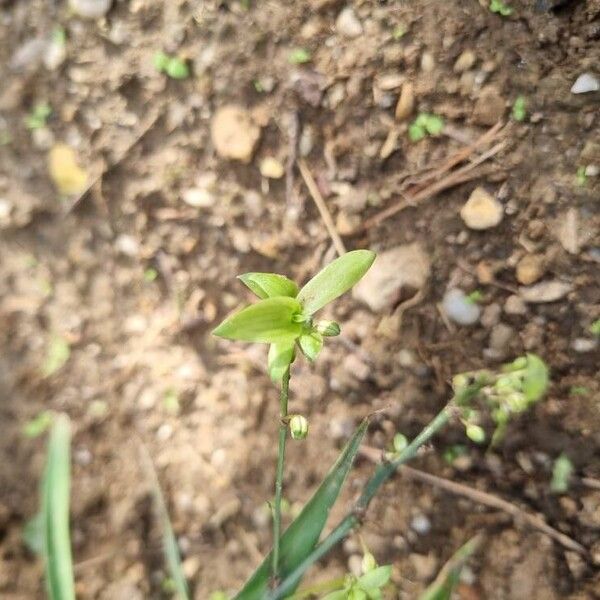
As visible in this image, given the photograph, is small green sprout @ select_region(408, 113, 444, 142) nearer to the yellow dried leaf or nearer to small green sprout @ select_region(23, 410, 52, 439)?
the yellow dried leaf

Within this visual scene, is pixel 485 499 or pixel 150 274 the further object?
pixel 150 274

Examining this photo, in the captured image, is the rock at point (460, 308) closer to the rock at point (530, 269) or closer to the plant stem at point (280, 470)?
the rock at point (530, 269)

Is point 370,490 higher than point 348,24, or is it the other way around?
point 348,24

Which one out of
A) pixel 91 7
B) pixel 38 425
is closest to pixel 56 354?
pixel 38 425

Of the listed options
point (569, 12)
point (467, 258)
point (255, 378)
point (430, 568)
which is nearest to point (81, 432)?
point (255, 378)

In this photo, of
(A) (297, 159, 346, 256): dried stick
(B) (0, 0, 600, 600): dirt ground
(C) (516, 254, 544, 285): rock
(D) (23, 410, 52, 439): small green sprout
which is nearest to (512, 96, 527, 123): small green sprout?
(B) (0, 0, 600, 600): dirt ground

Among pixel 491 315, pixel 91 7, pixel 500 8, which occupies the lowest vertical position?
pixel 491 315

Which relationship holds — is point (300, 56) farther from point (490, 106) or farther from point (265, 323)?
point (265, 323)
